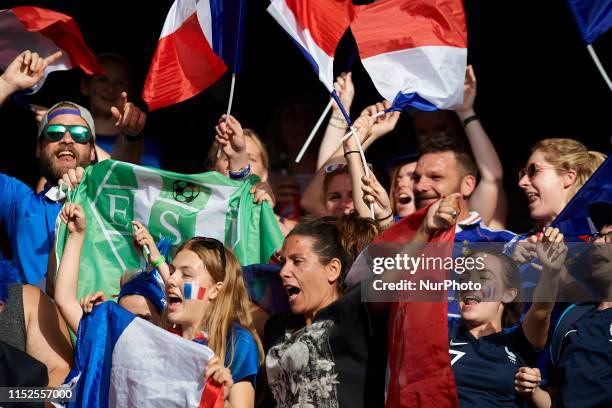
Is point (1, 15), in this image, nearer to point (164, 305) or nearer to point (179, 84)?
point (179, 84)

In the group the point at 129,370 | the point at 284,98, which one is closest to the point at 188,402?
the point at 129,370

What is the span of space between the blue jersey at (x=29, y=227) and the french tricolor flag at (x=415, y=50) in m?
1.83

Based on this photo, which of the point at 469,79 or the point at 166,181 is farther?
the point at 469,79

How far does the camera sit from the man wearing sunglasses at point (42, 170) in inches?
238

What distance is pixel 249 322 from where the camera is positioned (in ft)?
16.4

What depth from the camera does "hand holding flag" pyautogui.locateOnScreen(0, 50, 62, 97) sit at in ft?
20.7


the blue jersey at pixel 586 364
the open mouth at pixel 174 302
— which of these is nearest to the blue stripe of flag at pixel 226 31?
the open mouth at pixel 174 302

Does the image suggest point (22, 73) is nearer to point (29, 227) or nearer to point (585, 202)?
point (29, 227)

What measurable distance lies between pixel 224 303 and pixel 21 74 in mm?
2155

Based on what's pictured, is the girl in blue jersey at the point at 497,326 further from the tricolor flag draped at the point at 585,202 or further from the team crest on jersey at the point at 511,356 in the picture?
the tricolor flag draped at the point at 585,202

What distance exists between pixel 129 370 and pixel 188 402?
337 mm

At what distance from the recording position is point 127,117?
247 inches

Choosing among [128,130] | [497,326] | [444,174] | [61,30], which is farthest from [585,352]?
[61,30]

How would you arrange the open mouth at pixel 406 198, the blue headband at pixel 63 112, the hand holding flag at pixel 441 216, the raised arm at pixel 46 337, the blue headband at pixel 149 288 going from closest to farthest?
the hand holding flag at pixel 441 216
the raised arm at pixel 46 337
the blue headband at pixel 149 288
the blue headband at pixel 63 112
the open mouth at pixel 406 198
